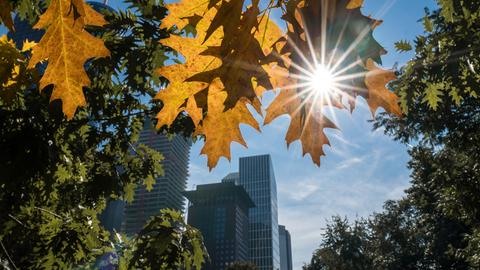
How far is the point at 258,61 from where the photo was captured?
4.77 ft

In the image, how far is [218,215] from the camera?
18462cm

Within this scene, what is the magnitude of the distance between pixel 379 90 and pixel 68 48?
1510 millimetres

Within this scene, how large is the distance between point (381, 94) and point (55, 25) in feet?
5.21

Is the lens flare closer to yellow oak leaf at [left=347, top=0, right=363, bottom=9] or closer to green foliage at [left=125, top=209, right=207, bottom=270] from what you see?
yellow oak leaf at [left=347, top=0, right=363, bottom=9]

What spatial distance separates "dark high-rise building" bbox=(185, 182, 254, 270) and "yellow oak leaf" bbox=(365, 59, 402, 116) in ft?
588

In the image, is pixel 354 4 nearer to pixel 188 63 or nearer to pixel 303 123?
pixel 303 123

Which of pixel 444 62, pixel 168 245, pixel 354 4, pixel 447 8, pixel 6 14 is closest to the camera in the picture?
pixel 6 14

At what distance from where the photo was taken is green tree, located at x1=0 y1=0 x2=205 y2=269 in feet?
9.89

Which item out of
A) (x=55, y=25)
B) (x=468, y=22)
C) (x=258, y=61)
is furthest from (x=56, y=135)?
(x=468, y=22)

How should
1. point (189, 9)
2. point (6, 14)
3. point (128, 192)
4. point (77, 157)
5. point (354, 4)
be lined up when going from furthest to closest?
point (128, 192)
point (77, 157)
point (189, 9)
point (354, 4)
point (6, 14)

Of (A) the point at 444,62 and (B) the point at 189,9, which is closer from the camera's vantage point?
(B) the point at 189,9

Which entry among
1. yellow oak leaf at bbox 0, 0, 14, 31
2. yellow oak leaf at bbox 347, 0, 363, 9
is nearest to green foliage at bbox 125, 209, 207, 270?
yellow oak leaf at bbox 0, 0, 14, 31

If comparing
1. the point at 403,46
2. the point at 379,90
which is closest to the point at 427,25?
the point at 403,46

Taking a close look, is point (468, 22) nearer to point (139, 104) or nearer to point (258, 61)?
point (258, 61)
